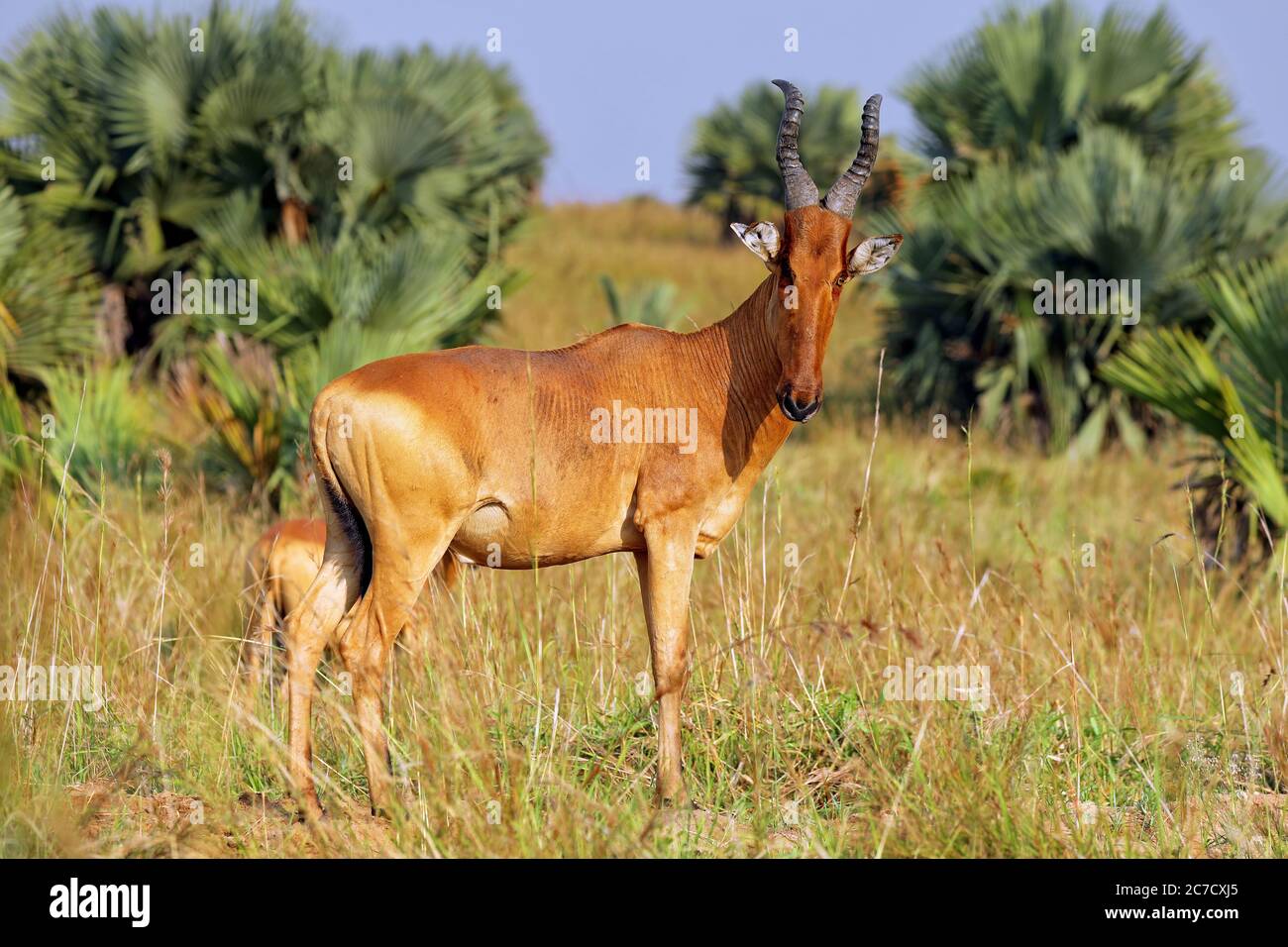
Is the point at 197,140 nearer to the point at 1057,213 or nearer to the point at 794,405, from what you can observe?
the point at 1057,213

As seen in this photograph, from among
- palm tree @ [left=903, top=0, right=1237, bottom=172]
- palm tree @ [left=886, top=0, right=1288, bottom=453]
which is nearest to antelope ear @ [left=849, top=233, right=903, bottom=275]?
palm tree @ [left=886, top=0, right=1288, bottom=453]

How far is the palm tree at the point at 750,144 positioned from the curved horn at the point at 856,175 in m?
31.3

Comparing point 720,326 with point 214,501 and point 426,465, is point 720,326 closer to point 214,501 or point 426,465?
point 426,465

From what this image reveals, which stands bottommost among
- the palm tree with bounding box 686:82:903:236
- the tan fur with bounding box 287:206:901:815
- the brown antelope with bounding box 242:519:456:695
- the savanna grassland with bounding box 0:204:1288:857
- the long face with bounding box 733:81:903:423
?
the savanna grassland with bounding box 0:204:1288:857

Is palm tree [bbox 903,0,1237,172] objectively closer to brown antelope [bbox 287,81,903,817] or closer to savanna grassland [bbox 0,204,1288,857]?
savanna grassland [bbox 0,204,1288,857]

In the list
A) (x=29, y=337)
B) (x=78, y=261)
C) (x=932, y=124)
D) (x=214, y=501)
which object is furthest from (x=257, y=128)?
(x=932, y=124)

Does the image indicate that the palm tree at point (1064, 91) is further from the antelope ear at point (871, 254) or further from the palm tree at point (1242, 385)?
the antelope ear at point (871, 254)

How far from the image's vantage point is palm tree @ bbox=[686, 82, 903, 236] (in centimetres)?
3734

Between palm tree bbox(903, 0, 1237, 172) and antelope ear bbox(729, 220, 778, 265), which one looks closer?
antelope ear bbox(729, 220, 778, 265)

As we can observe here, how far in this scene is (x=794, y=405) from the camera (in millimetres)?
4559

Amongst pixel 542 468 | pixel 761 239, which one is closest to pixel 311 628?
pixel 542 468

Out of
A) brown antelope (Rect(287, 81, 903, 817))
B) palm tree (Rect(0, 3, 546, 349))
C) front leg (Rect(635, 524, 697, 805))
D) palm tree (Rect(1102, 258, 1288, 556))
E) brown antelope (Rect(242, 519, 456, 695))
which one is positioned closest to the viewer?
brown antelope (Rect(287, 81, 903, 817))

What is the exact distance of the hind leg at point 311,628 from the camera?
488 centimetres

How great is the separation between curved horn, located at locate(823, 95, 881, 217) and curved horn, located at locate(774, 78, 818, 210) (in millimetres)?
73
